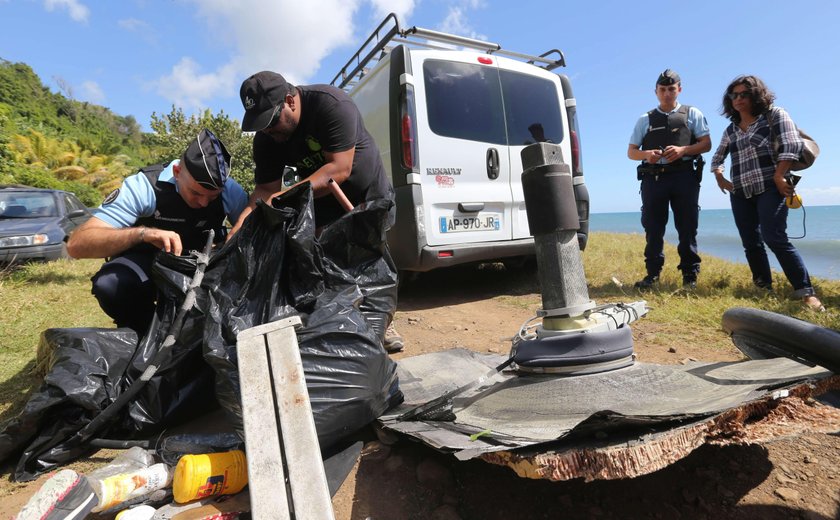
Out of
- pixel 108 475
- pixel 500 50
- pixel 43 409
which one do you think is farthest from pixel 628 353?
pixel 500 50

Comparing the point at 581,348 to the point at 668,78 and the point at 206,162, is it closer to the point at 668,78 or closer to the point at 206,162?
the point at 206,162

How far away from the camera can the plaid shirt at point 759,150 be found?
3426 mm

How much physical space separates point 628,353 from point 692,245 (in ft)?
10.4

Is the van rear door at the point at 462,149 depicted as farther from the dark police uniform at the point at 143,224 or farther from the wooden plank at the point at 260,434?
the wooden plank at the point at 260,434

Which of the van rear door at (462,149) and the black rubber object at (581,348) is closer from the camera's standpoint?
the black rubber object at (581,348)

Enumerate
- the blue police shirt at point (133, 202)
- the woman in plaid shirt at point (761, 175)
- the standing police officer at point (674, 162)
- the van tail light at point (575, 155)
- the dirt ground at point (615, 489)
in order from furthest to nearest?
the van tail light at point (575, 155) < the standing police officer at point (674, 162) < the woman in plaid shirt at point (761, 175) < the blue police shirt at point (133, 202) < the dirt ground at point (615, 489)

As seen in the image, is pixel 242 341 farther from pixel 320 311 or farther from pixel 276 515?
pixel 276 515

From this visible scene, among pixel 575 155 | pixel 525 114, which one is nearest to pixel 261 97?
pixel 525 114

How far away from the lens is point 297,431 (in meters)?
1.34

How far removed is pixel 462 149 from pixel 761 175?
2.45 metres

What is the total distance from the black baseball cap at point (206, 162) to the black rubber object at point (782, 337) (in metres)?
2.52

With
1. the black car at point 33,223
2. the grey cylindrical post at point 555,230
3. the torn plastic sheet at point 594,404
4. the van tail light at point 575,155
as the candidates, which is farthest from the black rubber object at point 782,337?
the black car at point 33,223

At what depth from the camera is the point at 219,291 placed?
1.86 meters

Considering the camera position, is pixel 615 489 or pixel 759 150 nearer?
pixel 615 489
